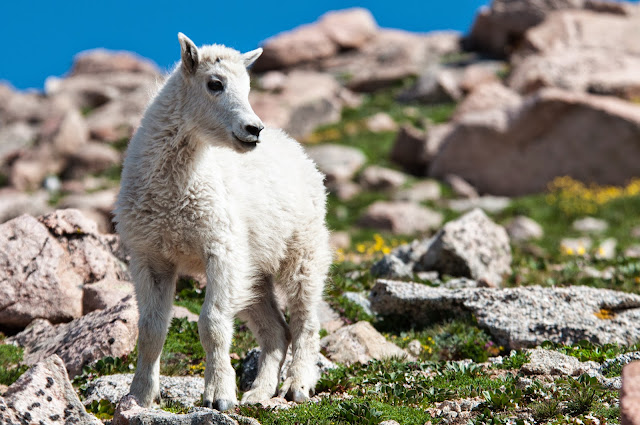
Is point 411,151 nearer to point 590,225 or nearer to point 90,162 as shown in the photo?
point 590,225

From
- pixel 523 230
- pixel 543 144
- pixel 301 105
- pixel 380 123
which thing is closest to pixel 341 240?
pixel 523 230

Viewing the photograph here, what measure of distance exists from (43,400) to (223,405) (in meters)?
1.53

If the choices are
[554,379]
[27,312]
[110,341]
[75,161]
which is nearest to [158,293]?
[110,341]

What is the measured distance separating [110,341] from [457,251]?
5.73 m

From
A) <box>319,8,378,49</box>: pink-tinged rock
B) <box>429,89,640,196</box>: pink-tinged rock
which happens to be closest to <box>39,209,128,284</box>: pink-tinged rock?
<box>429,89,640,196</box>: pink-tinged rock

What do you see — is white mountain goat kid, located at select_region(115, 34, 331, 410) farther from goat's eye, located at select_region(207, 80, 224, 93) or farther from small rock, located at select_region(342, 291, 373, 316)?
small rock, located at select_region(342, 291, 373, 316)

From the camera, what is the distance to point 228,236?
700 centimetres

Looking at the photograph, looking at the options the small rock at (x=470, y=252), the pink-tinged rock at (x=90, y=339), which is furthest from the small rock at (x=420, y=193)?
the pink-tinged rock at (x=90, y=339)

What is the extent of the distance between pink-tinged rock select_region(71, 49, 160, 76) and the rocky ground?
290 millimetres

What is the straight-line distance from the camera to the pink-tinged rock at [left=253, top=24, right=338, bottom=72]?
4728cm

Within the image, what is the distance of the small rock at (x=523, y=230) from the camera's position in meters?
18.7

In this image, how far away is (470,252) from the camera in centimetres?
1180

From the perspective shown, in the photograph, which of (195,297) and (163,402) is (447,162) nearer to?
(195,297)

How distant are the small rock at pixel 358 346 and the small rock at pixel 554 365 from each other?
1.58 metres
